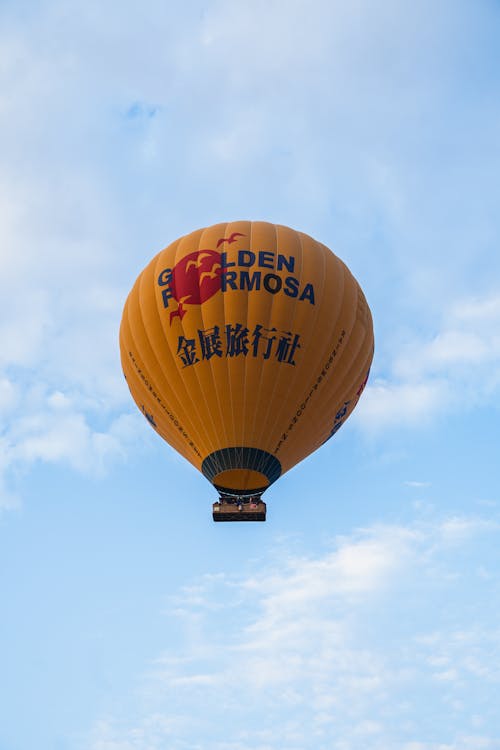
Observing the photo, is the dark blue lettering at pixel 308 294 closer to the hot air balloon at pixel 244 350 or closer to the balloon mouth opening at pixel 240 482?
the hot air balloon at pixel 244 350

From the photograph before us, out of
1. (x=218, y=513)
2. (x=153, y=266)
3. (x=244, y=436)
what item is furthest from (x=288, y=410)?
(x=153, y=266)

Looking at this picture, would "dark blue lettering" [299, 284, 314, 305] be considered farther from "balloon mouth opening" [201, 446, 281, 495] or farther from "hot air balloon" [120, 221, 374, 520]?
"balloon mouth opening" [201, 446, 281, 495]

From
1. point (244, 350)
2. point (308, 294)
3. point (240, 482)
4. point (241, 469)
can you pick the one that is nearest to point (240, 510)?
point (240, 482)

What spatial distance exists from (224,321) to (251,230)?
3437mm

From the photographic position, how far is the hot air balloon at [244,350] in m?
34.3


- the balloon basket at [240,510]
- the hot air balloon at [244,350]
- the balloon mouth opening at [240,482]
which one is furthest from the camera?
the balloon basket at [240,510]

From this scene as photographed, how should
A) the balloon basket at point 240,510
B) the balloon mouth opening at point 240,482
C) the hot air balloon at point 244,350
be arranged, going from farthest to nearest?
the balloon basket at point 240,510
the balloon mouth opening at point 240,482
the hot air balloon at point 244,350

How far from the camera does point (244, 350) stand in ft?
112

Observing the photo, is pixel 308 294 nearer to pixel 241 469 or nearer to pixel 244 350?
pixel 244 350

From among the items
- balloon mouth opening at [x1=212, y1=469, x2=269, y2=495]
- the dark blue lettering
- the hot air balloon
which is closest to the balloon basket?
the hot air balloon

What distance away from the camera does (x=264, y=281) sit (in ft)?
114

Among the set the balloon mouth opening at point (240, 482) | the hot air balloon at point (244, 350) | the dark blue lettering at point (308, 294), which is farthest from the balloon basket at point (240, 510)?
the dark blue lettering at point (308, 294)

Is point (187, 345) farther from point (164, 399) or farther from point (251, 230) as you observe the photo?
point (251, 230)

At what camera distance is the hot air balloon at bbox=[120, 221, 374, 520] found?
34.3 meters
